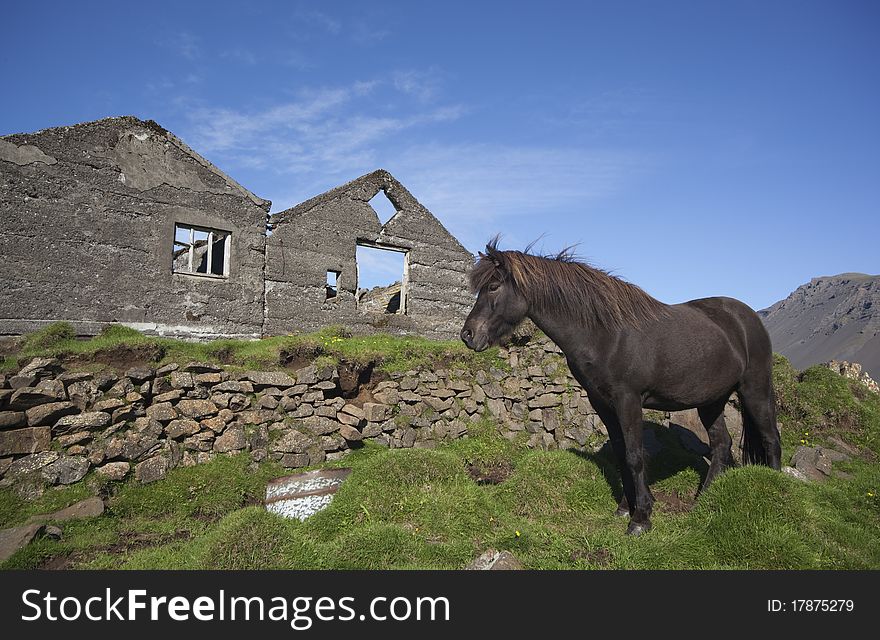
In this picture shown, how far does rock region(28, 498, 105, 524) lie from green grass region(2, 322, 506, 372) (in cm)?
268

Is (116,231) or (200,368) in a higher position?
(116,231)

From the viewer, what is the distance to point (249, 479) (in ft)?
23.1

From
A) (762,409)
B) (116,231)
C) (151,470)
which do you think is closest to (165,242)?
(116,231)

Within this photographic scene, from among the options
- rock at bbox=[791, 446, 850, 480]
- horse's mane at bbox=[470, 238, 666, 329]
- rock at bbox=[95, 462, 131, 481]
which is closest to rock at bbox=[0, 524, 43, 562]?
rock at bbox=[95, 462, 131, 481]

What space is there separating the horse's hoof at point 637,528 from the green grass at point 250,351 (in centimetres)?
532

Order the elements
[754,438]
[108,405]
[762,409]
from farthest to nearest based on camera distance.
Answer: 1. [108,405]
2. [754,438]
3. [762,409]

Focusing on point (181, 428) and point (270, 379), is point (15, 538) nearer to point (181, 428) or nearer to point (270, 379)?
point (181, 428)

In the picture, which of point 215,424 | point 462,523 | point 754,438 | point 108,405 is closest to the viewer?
point 462,523

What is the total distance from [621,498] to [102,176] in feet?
39.0

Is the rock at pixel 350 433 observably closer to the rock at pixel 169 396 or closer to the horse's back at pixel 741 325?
the rock at pixel 169 396

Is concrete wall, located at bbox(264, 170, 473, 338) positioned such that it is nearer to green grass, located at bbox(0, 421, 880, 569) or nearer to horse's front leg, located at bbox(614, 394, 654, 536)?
green grass, located at bbox(0, 421, 880, 569)

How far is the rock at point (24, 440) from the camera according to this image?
6.50 metres

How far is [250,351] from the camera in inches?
378

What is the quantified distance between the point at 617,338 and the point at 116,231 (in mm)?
10890
